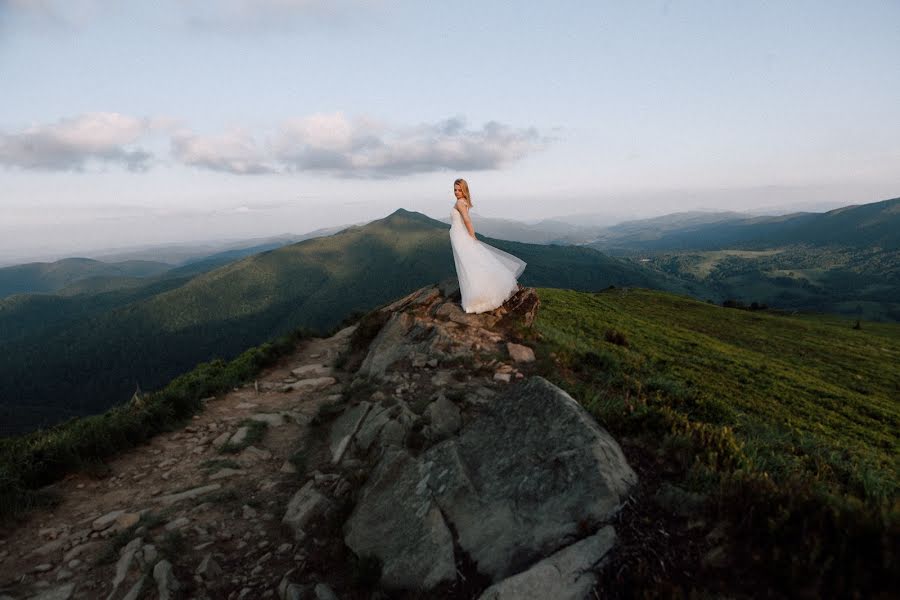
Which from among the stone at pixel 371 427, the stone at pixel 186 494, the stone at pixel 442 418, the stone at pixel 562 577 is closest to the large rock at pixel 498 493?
the stone at pixel 562 577

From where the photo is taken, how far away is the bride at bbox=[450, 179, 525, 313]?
1384cm

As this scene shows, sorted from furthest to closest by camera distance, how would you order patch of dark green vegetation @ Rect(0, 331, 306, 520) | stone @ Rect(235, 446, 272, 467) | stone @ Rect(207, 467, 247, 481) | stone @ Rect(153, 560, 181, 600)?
stone @ Rect(235, 446, 272, 467)
stone @ Rect(207, 467, 247, 481)
patch of dark green vegetation @ Rect(0, 331, 306, 520)
stone @ Rect(153, 560, 181, 600)

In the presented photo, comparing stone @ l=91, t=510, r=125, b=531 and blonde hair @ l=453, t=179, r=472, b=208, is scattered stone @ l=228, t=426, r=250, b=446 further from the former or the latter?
blonde hair @ l=453, t=179, r=472, b=208

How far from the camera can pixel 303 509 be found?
6.91 meters

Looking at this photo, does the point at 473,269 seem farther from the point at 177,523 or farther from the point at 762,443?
the point at 177,523

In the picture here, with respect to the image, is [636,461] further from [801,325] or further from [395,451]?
[801,325]

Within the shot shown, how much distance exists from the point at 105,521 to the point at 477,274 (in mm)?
11016

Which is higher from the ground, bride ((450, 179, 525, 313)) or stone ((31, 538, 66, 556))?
bride ((450, 179, 525, 313))

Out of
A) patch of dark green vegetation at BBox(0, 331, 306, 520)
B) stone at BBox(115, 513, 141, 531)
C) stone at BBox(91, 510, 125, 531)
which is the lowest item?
stone at BBox(91, 510, 125, 531)

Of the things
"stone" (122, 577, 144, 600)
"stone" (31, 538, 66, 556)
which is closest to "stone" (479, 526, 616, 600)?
"stone" (122, 577, 144, 600)

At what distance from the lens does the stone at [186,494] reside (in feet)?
24.6

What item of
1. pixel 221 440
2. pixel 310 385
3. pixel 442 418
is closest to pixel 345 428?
pixel 442 418

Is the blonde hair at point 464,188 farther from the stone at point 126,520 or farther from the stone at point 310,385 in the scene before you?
the stone at point 126,520

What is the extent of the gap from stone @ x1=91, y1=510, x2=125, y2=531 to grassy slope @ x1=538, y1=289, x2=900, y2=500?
1053 cm
